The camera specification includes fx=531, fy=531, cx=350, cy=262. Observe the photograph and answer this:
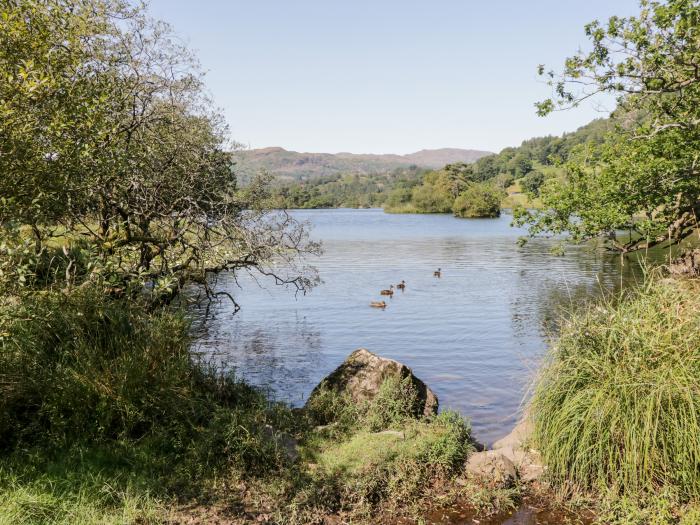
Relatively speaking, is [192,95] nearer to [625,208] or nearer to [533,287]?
[625,208]

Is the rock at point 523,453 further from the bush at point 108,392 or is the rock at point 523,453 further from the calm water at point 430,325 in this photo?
the bush at point 108,392

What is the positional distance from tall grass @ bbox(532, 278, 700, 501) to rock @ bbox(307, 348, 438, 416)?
3563mm

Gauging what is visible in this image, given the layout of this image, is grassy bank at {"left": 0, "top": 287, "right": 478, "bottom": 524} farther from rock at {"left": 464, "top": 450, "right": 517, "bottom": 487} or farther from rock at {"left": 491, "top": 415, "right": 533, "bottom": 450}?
rock at {"left": 491, "top": 415, "right": 533, "bottom": 450}

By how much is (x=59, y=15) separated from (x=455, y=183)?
15246cm

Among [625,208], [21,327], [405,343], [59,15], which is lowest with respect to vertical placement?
[405,343]

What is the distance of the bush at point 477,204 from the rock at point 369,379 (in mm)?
122511

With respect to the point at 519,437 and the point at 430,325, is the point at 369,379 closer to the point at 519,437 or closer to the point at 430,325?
the point at 519,437

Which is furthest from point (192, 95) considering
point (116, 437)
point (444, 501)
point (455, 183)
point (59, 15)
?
point (455, 183)

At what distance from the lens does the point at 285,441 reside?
9.75m

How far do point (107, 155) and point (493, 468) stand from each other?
31.0ft

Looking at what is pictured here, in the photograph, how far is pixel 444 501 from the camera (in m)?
→ 8.80

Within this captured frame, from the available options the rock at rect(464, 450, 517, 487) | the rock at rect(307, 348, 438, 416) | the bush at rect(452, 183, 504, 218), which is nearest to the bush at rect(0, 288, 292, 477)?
the rock at rect(307, 348, 438, 416)

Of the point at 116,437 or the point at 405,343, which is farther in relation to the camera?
the point at 405,343

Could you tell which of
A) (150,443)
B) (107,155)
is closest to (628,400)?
(150,443)
